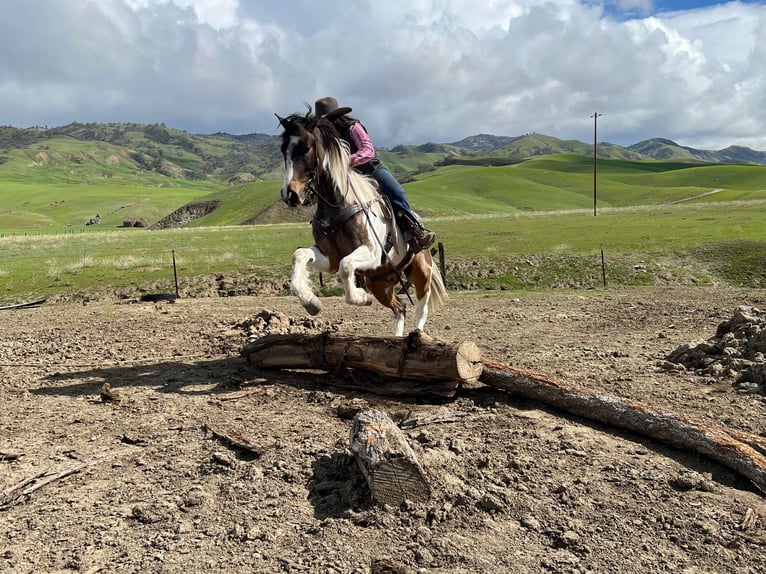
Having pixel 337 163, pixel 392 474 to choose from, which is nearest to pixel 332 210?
pixel 337 163

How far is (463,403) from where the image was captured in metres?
6.80

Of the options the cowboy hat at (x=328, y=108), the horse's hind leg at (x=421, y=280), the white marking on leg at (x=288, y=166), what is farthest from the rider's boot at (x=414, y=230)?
the white marking on leg at (x=288, y=166)

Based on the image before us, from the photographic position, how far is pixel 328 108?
8.15m

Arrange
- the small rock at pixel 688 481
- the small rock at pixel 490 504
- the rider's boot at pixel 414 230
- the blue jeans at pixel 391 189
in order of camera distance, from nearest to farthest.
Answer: the small rock at pixel 490 504
the small rock at pixel 688 481
the blue jeans at pixel 391 189
the rider's boot at pixel 414 230

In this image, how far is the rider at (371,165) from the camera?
811 cm

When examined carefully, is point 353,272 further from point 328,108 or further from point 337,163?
point 328,108

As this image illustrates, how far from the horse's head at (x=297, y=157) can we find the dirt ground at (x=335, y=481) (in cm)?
283

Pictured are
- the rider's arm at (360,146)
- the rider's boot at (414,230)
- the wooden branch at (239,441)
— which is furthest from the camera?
the rider's boot at (414,230)

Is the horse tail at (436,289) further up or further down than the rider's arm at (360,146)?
further down

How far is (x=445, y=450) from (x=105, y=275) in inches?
872

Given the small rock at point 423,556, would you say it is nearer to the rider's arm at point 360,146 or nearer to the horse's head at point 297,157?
the horse's head at point 297,157

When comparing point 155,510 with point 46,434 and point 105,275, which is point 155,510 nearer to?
point 46,434

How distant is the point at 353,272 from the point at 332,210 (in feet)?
3.64

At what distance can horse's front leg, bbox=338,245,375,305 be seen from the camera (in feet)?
23.6
